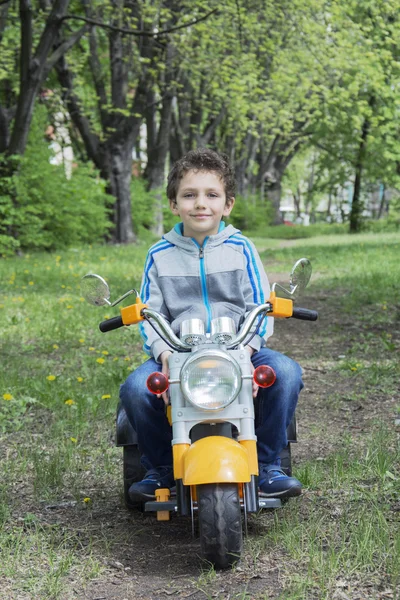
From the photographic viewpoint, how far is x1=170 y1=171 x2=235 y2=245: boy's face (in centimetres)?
371

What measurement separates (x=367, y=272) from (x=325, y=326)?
5441 mm

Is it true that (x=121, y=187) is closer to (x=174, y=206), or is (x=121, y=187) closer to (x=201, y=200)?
(x=174, y=206)

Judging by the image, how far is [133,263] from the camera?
49.8 feet

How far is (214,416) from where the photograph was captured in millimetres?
3156

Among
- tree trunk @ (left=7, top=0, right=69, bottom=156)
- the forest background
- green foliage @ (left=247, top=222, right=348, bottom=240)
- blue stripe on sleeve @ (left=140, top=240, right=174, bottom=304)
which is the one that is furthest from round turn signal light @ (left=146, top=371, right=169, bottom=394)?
green foliage @ (left=247, top=222, right=348, bottom=240)

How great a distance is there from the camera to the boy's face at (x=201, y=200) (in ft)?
12.2

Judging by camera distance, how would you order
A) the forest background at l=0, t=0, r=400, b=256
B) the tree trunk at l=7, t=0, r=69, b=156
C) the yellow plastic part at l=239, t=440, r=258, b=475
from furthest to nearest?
1. the forest background at l=0, t=0, r=400, b=256
2. the tree trunk at l=7, t=0, r=69, b=156
3. the yellow plastic part at l=239, t=440, r=258, b=475

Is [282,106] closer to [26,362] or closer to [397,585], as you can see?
[26,362]

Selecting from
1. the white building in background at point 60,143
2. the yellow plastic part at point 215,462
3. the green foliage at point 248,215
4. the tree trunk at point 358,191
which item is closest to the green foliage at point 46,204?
the white building in background at point 60,143

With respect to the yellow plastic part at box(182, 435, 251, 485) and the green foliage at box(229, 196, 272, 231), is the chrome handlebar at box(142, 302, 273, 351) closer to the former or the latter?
the yellow plastic part at box(182, 435, 251, 485)

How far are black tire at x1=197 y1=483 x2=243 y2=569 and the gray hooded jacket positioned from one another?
2.41ft

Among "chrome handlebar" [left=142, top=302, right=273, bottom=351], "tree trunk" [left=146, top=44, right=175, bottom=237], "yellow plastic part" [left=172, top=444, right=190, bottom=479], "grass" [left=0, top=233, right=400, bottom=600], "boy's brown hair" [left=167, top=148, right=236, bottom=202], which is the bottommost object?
"grass" [left=0, top=233, right=400, bottom=600]

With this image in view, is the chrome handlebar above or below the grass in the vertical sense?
above

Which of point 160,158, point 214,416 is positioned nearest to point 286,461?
point 214,416
